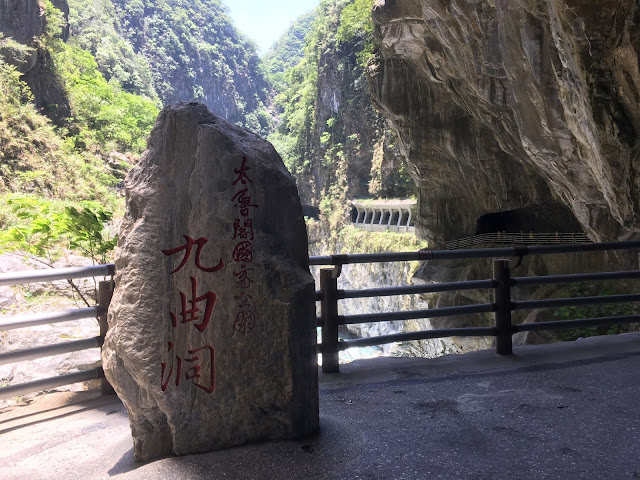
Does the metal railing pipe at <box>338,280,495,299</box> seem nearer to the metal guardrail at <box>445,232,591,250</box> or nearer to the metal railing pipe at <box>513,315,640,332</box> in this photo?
the metal railing pipe at <box>513,315,640,332</box>

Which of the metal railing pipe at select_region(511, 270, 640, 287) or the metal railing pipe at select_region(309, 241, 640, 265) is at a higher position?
the metal railing pipe at select_region(309, 241, 640, 265)

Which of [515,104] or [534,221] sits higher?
[515,104]

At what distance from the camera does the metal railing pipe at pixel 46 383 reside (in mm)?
2828

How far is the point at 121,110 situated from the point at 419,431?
29054mm

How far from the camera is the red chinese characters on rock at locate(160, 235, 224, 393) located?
2.21 m

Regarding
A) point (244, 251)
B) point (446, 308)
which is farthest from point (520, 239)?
point (244, 251)

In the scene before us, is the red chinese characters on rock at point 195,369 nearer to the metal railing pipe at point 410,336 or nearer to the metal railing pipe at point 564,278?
the metal railing pipe at point 410,336

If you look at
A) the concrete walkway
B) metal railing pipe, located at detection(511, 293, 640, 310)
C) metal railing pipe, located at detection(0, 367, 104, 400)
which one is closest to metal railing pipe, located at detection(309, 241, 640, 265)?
metal railing pipe, located at detection(511, 293, 640, 310)

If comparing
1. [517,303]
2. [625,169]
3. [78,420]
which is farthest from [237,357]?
[625,169]

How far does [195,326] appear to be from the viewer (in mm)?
2244

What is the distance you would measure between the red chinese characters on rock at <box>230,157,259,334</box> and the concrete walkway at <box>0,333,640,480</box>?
0.62 m

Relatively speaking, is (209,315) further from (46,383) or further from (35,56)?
(35,56)

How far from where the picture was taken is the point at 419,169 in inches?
563

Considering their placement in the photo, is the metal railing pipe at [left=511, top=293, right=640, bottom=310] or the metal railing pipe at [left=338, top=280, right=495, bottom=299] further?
the metal railing pipe at [left=511, top=293, right=640, bottom=310]
